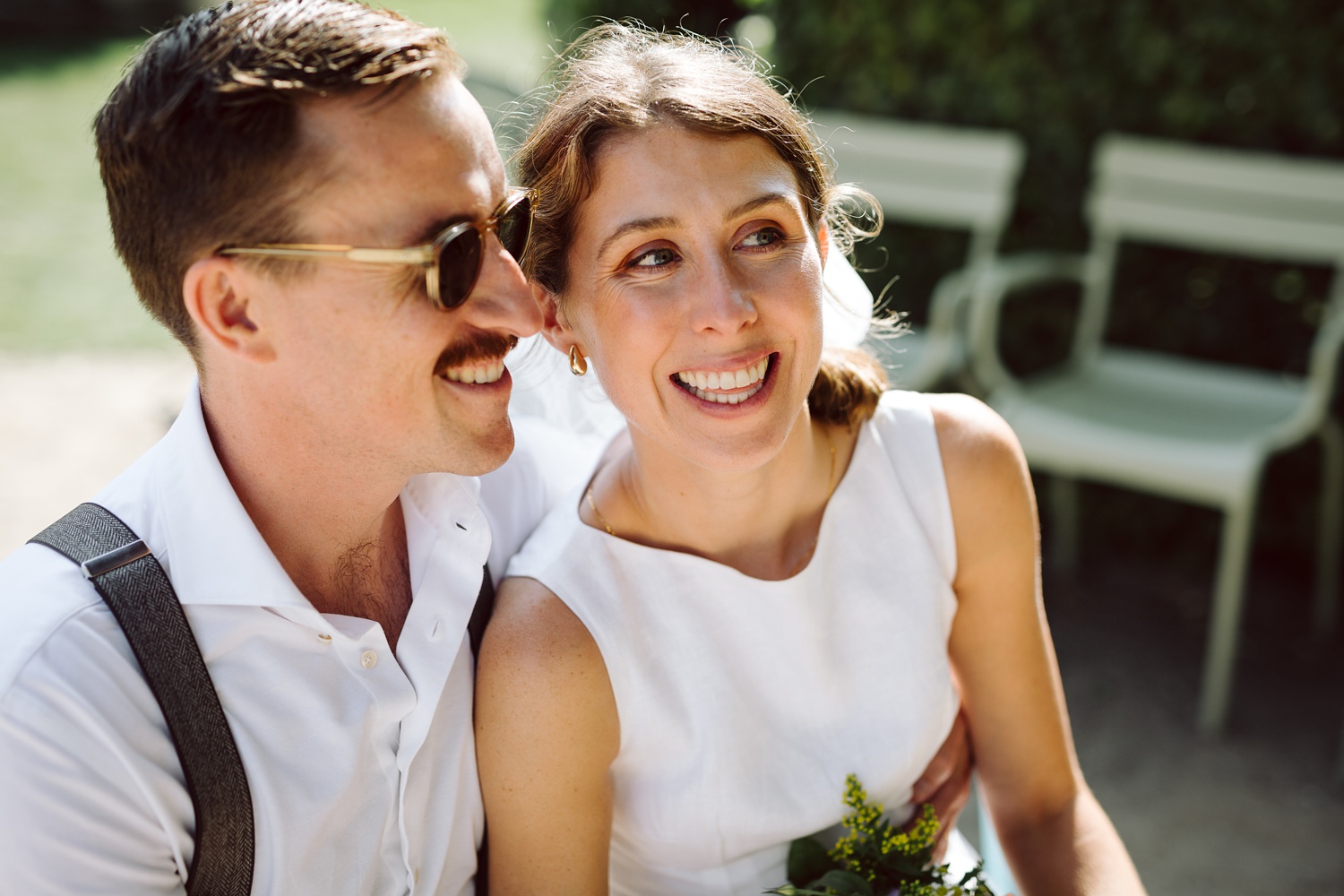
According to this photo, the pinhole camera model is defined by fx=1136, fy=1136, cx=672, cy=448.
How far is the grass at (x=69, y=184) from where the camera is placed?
6.83m

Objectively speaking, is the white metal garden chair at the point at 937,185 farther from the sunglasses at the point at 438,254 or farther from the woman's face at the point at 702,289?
the sunglasses at the point at 438,254

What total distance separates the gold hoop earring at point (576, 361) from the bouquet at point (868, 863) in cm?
86

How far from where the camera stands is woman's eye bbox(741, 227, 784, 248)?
188 centimetres

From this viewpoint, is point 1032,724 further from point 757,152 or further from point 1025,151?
point 1025,151

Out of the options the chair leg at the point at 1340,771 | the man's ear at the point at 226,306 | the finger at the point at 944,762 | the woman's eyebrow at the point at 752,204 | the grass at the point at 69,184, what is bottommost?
the grass at the point at 69,184

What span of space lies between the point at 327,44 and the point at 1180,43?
11.4 ft

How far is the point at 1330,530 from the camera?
3961 mm

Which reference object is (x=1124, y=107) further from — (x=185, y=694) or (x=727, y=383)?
(x=185, y=694)

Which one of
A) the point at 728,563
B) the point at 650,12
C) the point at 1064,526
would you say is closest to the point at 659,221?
the point at 728,563

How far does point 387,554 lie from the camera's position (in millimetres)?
1920

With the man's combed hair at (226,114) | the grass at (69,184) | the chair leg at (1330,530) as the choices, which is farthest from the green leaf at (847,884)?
the grass at (69,184)

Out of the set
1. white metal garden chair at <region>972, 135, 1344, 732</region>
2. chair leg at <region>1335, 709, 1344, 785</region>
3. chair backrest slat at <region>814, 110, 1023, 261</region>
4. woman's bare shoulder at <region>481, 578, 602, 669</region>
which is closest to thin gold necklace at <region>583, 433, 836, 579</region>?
woman's bare shoulder at <region>481, 578, 602, 669</region>

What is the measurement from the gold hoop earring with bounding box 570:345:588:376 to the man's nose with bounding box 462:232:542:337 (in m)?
0.27

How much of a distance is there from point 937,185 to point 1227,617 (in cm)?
192
